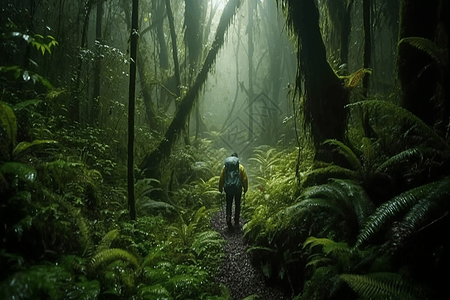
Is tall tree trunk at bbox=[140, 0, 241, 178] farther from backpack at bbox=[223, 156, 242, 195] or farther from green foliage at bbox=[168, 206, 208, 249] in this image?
green foliage at bbox=[168, 206, 208, 249]

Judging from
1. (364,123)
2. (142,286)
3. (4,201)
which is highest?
(364,123)

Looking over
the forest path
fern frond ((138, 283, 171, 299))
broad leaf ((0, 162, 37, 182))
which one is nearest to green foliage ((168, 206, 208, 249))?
the forest path

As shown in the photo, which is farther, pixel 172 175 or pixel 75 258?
pixel 172 175

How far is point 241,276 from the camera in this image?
5.04 metres

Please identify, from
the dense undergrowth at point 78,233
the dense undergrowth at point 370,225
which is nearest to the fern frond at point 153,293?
the dense undergrowth at point 78,233

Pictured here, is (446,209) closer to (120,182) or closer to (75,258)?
(75,258)

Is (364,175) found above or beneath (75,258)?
above

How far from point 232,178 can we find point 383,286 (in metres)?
4.69

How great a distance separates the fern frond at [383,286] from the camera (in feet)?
8.34

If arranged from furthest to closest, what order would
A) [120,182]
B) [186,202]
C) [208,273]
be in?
1. [186,202]
2. [120,182]
3. [208,273]

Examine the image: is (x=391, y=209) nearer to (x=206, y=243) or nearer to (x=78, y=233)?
(x=206, y=243)

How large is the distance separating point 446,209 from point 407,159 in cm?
115

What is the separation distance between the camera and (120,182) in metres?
7.07

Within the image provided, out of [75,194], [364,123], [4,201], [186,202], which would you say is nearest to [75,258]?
[4,201]
